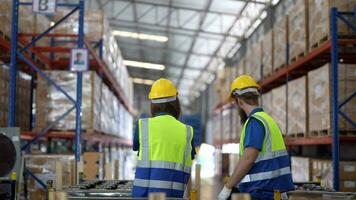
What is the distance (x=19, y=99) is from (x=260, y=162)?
6.82 m

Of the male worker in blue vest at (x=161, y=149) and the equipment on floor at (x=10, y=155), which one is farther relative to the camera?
the equipment on floor at (x=10, y=155)

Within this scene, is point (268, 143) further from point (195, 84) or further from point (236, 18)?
point (195, 84)

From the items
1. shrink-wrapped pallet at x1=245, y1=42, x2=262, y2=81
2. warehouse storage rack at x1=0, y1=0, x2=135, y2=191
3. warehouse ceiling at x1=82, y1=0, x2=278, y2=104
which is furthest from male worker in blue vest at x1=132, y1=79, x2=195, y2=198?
warehouse ceiling at x1=82, y1=0, x2=278, y2=104

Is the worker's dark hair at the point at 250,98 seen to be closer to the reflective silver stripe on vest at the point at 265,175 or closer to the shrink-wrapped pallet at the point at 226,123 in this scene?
the reflective silver stripe on vest at the point at 265,175

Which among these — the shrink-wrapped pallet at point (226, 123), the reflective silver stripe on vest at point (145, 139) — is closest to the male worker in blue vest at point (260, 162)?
the reflective silver stripe on vest at point (145, 139)

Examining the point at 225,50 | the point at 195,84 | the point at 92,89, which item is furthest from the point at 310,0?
the point at 195,84

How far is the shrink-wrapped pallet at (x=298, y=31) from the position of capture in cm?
912

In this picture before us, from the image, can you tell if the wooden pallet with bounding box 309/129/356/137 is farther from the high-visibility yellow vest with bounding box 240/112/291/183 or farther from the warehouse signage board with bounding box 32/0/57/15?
the warehouse signage board with bounding box 32/0/57/15

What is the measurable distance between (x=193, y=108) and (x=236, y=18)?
79.2 feet

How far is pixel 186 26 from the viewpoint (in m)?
20.1

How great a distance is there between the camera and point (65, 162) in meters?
8.59

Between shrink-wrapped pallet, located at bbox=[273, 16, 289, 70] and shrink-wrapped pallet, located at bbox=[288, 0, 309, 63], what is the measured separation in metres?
0.20

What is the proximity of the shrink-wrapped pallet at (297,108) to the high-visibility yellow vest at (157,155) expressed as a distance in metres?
5.56

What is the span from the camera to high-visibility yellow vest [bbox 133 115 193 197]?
155 inches
